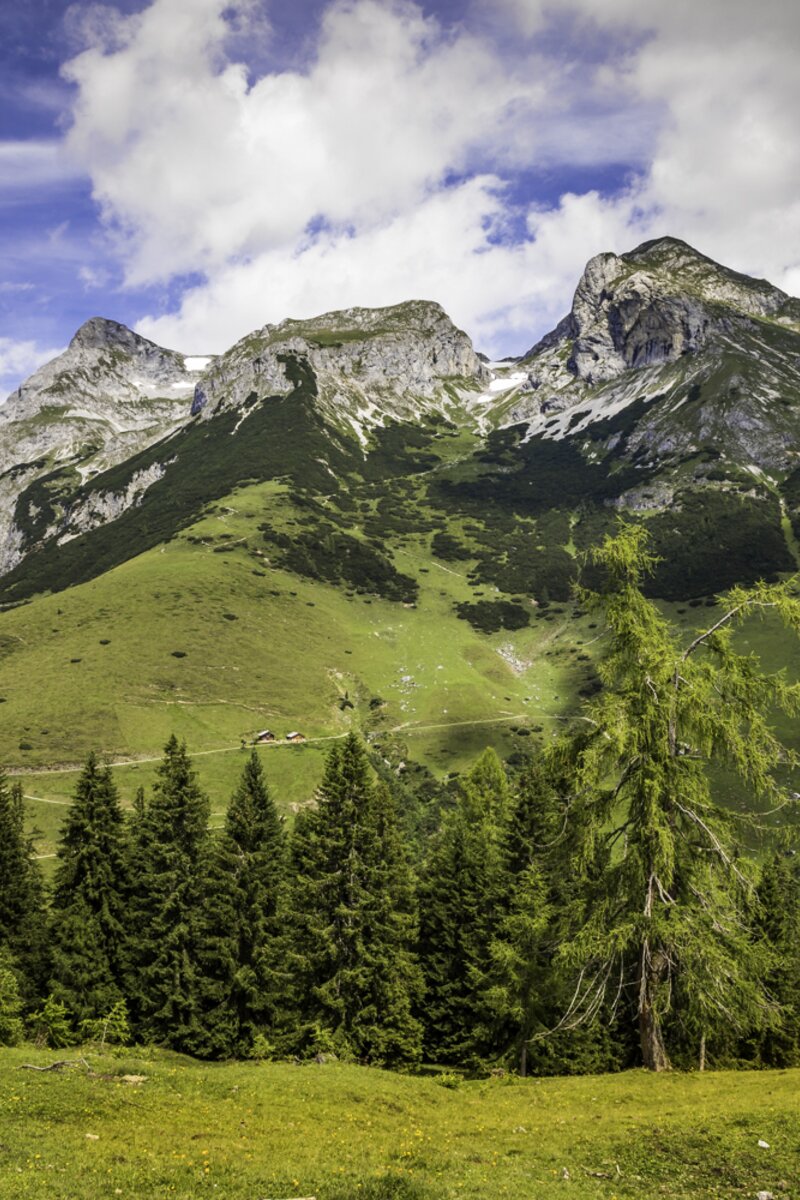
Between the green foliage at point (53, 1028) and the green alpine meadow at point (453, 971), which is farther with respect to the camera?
the green foliage at point (53, 1028)

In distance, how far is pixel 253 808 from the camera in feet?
141

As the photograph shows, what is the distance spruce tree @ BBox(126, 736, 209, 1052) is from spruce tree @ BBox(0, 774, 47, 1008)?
5213 millimetres

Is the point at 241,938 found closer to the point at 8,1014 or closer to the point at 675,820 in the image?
the point at 8,1014

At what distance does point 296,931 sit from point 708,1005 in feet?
75.6

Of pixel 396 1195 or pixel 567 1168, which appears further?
pixel 567 1168

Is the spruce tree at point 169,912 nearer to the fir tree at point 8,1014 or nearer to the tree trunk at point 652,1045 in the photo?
the fir tree at point 8,1014

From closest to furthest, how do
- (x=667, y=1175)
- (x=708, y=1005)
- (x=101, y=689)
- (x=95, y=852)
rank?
(x=667, y=1175)
(x=708, y=1005)
(x=95, y=852)
(x=101, y=689)

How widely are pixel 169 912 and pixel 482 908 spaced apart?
18.0 m

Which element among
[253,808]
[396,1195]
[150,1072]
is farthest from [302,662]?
[396,1195]

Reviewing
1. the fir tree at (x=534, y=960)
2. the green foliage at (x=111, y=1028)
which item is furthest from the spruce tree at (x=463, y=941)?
the green foliage at (x=111, y=1028)

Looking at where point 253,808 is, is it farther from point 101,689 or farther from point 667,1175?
point 101,689

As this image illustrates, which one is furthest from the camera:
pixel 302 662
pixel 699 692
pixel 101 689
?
pixel 302 662

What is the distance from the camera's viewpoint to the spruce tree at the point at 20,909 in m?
39.6

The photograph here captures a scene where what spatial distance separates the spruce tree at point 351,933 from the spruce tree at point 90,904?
10201 millimetres
